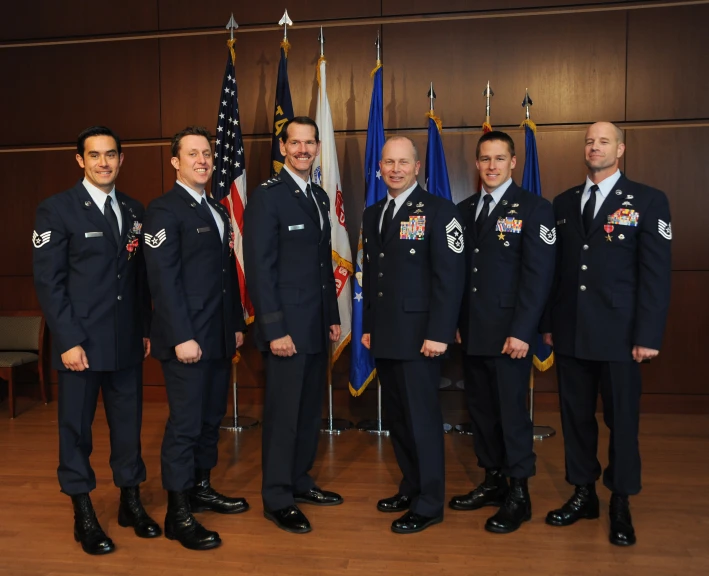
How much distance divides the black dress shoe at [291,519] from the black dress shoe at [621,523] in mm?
1228

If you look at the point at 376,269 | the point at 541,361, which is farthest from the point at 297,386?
the point at 541,361

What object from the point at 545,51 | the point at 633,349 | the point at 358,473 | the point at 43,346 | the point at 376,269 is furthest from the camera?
the point at 43,346

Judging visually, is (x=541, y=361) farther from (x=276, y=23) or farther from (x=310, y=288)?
(x=276, y=23)

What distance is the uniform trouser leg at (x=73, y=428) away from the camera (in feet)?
8.45

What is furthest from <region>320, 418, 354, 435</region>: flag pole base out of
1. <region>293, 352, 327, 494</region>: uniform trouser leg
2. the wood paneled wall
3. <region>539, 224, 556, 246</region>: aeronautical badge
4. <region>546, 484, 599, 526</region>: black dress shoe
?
<region>539, 224, 556, 246</region>: aeronautical badge

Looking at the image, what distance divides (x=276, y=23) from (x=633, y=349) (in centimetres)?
350

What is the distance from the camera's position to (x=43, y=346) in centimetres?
500

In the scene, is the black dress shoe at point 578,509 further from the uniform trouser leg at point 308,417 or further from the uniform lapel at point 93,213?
the uniform lapel at point 93,213

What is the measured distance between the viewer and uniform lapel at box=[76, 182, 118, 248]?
2572 mm

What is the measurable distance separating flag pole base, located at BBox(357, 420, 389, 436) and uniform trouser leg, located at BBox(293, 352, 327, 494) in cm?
130

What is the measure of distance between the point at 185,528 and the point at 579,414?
5.54ft

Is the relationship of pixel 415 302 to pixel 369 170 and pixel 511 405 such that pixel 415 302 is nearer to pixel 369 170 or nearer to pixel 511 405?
pixel 511 405

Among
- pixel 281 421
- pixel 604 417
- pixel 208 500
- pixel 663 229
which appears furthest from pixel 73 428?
pixel 663 229

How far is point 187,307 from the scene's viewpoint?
265 cm
